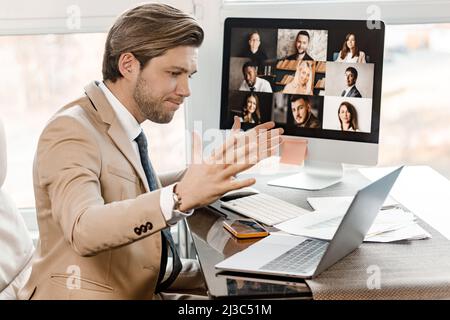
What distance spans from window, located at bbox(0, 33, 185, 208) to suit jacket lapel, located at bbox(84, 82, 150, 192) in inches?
28.8

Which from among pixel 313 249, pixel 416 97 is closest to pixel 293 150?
pixel 313 249

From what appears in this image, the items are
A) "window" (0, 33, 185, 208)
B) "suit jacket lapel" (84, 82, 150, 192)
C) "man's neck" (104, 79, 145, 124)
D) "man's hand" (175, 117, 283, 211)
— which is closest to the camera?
"man's hand" (175, 117, 283, 211)

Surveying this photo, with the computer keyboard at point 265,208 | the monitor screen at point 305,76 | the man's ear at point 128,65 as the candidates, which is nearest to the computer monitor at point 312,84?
the monitor screen at point 305,76

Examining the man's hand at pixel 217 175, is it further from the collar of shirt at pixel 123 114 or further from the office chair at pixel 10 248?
the office chair at pixel 10 248

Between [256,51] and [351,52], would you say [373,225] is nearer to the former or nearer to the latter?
[351,52]

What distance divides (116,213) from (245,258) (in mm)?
316

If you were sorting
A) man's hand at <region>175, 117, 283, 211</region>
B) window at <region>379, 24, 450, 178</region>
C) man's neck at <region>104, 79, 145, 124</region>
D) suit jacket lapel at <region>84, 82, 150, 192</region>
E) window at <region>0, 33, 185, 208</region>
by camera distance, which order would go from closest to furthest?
1. man's hand at <region>175, 117, 283, 211</region>
2. suit jacket lapel at <region>84, 82, 150, 192</region>
3. man's neck at <region>104, 79, 145, 124</region>
4. window at <region>0, 33, 185, 208</region>
5. window at <region>379, 24, 450, 178</region>

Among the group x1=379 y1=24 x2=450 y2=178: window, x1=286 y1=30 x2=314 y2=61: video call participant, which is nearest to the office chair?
x1=286 y1=30 x2=314 y2=61: video call participant

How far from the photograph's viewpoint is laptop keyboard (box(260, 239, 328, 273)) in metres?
1.49

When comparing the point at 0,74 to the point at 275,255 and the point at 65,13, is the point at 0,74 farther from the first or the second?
the point at 275,255

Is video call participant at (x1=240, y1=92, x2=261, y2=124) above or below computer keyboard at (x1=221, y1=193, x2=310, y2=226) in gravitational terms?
above

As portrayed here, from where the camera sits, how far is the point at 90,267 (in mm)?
1610

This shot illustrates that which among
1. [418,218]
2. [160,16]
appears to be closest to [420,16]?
[418,218]

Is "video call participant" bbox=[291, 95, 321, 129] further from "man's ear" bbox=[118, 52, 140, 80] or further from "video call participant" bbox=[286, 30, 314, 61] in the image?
"man's ear" bbox=[118, 52, 140, 80]
